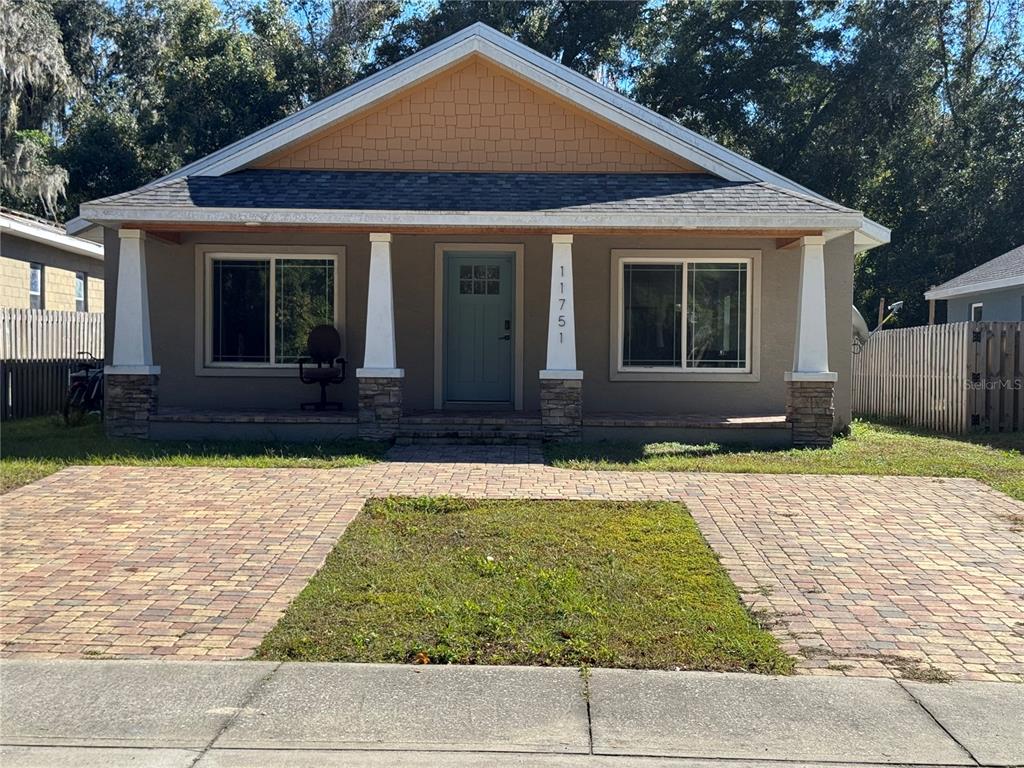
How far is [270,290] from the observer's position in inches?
571

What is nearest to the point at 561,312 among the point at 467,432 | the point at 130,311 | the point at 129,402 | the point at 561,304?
the point at 561,304

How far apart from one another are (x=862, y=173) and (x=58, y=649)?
2809 cm

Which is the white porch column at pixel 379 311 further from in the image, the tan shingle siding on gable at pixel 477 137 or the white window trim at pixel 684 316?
the white window trim at pixel 684 316

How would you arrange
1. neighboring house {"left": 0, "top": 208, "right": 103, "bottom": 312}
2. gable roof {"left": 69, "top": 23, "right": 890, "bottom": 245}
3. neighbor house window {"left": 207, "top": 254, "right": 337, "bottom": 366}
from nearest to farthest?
gable roof {"left": 69, "top": 23, "right": 890, "bottom": 245} → neighbor house window {"left": 207, "top": 254, "right": 337, "bottom": 366} → neighboring house {"left": 0, "top": 208, "right": 103, "bottom": 312}

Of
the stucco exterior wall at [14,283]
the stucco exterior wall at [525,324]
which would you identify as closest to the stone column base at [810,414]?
the stucco exterior wall at [525,324]

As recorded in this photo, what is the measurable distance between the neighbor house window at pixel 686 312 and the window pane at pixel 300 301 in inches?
170

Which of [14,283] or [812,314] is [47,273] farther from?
[812,314]

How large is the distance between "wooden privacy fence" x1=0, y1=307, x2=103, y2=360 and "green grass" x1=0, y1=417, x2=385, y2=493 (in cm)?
324

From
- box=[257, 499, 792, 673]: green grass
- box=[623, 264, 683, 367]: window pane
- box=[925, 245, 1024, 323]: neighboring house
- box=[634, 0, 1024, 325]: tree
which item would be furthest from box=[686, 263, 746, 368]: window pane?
box=[634, 0, 1024, 325]: tree

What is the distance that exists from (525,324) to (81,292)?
13.2 meters

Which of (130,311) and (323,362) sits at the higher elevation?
(130,311)

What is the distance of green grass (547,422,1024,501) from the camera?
36.4 ft

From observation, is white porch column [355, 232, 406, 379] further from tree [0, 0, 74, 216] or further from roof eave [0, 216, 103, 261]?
tree [0, 0, 74, 216]

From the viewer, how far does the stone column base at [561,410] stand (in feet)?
41.2
